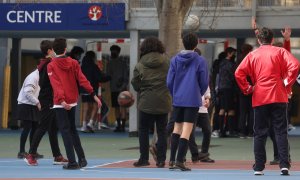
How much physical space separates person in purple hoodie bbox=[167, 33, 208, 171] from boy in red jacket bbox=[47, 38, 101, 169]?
45.2 inches

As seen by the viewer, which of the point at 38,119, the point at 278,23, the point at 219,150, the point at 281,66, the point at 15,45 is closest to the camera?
the point at 281,66

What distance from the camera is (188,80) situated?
43.8 ft

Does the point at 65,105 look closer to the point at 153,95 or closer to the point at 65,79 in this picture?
the point at 65,79

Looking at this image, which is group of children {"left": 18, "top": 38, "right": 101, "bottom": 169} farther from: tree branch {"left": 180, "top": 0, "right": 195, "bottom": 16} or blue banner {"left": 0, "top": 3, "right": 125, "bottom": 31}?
blue banner {"left": 0, "top": 3, "right": 125, "bottom": 31}

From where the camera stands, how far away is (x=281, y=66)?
1255cm

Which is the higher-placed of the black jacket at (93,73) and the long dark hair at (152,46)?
the long dark hair at (152,46)

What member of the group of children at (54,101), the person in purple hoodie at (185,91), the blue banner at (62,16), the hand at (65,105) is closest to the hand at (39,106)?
the group of children at (54,101)

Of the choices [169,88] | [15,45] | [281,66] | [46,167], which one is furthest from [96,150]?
[15,45]

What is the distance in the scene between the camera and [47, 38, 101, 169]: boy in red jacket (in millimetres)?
13797

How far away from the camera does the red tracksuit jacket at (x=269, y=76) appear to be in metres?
12.4

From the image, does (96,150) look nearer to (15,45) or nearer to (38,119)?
(38,119)

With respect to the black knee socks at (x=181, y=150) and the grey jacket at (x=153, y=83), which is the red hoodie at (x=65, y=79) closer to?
the grey jacket at (x=153, y=83)

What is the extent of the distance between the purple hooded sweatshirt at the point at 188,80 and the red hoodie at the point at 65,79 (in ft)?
4.14

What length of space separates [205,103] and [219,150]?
3.98 m
